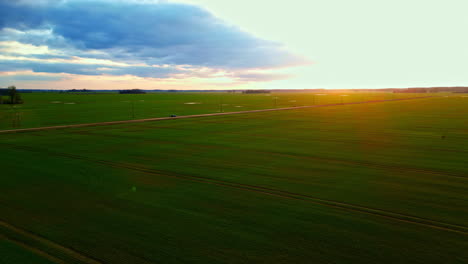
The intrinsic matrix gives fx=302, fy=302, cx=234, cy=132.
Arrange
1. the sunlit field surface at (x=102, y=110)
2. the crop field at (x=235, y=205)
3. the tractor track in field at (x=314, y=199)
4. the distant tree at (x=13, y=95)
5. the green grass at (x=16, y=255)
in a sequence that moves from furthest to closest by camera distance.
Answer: the distant tree at (x=13, y=95) < the sunlit field surface at (x=102, y=110) < the tractor track in field at (x=314, y=199) < the crop field at (x=235, y=205) < the green grass at (x=16, y=255)

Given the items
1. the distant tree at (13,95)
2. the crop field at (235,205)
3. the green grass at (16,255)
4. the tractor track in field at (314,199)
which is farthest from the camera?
the distant tree at (13,95)

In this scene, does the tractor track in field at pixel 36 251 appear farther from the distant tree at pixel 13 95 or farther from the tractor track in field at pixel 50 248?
the distant tree at pixel 13 95

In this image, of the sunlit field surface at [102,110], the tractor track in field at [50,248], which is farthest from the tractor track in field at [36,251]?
the sunlit field surface at [102,110]

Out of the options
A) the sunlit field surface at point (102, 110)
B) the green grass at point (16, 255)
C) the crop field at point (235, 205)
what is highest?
the sunlit field surface at point (102, 110)

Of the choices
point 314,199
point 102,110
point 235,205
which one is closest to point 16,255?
point 235,205

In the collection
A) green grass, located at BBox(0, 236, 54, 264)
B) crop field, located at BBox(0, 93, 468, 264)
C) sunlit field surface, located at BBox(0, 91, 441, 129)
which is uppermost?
sunlit field surface, located at BBox(0, 91, 441, 129)

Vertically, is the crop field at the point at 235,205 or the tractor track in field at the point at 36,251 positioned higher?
the crop field at the point at 235,205

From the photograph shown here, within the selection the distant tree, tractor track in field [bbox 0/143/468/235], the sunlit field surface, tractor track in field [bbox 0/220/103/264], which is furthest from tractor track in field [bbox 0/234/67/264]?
the distant tree

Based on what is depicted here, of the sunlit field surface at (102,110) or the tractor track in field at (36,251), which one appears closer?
the tractor track in field at (36,251)

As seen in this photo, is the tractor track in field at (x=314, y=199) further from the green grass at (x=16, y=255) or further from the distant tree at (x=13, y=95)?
the distant tree at (x=13, y=95)

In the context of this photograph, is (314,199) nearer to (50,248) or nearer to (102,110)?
(50,248)

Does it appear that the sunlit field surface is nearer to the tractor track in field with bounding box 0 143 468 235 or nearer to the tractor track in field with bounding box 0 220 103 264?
the tractor track in field with bounding box 0 143 468 235

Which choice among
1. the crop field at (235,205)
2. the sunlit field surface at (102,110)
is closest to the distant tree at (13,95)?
the sunlit field surface at (102,110)
